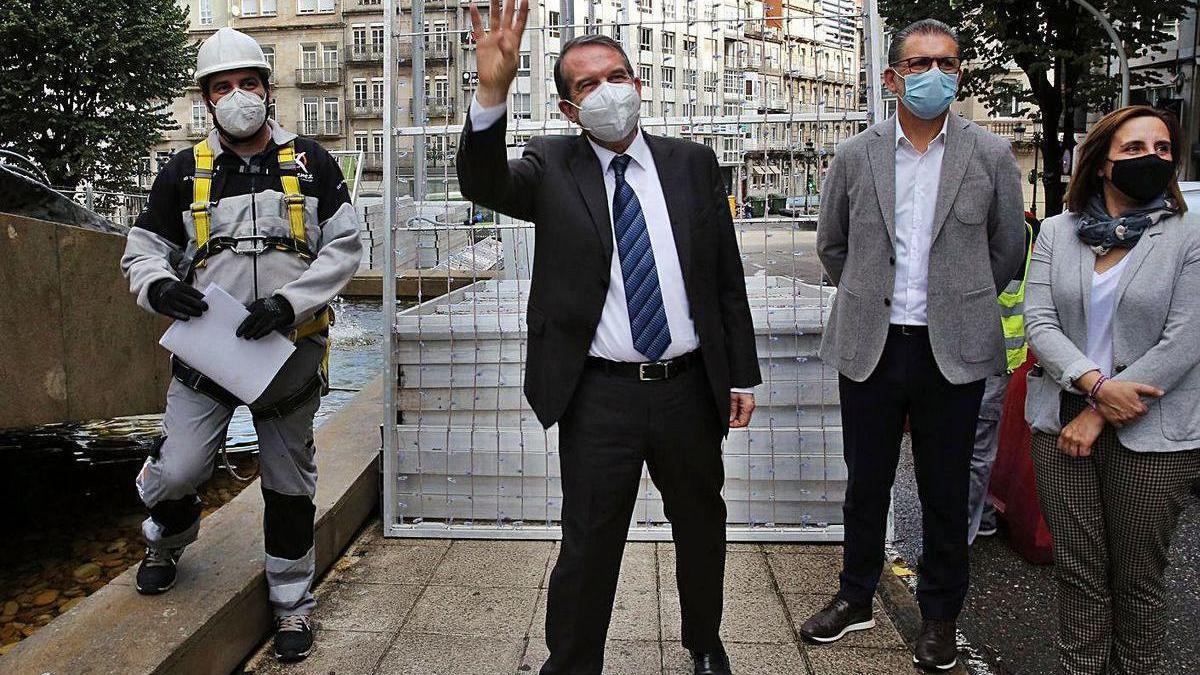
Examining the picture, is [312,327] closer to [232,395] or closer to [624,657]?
[232,395]

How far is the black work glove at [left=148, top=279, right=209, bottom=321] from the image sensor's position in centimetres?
325

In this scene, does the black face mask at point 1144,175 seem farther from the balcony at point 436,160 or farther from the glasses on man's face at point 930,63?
the balcony at point 436,160

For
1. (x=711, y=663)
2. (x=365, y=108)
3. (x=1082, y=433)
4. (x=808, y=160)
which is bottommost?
(x=711, y=663)

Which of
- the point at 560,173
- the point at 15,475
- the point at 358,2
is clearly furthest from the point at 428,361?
the point at 358,2

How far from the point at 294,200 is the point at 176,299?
1.74 ft

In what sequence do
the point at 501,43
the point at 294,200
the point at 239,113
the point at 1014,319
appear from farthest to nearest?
the point at 1014,319 → the point at 294,200 → the point at 239,113 → the point at 501,43

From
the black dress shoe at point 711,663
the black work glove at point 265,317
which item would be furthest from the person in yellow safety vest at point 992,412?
the black work glove at point 265,317

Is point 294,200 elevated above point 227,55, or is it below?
below

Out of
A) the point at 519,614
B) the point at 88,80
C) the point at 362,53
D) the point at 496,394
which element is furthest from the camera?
the point at 362,53

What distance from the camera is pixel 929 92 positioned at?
344cm

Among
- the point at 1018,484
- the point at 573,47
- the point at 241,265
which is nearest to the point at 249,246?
the point at 241,265

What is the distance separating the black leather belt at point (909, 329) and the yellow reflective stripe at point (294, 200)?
212 centimetres

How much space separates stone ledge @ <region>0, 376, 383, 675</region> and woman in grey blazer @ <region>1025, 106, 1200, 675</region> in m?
2.80

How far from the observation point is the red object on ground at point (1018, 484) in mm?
4668
